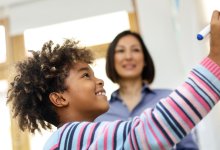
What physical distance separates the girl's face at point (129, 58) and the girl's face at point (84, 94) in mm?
614

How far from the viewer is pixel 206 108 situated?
1.68 feet

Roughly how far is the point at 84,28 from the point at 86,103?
58.6 inches

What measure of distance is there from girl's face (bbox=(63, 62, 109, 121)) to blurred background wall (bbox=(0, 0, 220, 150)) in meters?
1.22

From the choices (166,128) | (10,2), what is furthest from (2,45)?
(166,128)

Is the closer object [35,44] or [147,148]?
[147,148]

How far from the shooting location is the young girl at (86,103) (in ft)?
1.68

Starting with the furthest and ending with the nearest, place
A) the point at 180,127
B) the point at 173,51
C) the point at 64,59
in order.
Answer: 1. the point at 173,51
2. the point at 64,59
3. the point at 180,127

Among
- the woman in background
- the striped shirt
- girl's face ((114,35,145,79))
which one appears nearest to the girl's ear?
the striped shirt

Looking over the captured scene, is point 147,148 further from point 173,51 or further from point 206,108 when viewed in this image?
point 173,51

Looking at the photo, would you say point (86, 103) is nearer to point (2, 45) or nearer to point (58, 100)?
point (58, 100)

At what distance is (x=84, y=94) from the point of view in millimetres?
754

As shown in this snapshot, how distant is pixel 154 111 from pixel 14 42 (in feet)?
6.18

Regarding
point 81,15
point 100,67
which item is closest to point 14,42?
point 81,15

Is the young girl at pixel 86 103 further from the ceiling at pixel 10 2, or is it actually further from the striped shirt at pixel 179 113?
the ceiling at pixel 10 2
